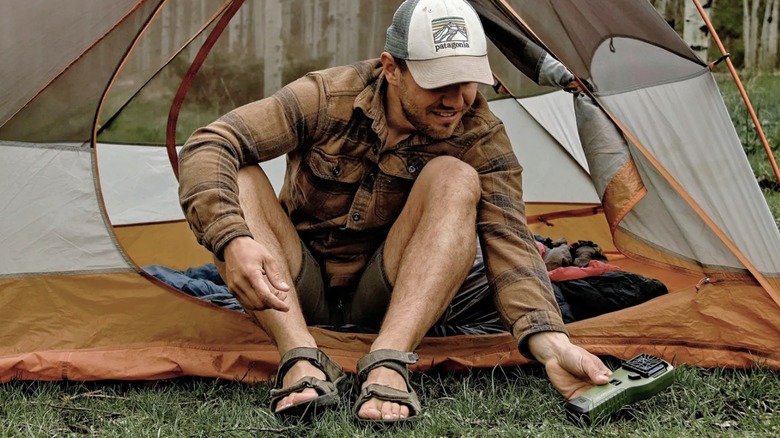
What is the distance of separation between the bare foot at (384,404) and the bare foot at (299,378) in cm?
11

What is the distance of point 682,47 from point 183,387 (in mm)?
1545

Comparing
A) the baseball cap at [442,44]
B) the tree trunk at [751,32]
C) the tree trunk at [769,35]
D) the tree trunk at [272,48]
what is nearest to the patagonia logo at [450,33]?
the baseball cap at [442,44]

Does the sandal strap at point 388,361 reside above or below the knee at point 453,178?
below

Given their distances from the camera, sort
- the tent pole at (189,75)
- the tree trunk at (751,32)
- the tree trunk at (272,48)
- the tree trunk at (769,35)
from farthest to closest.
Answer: the tree trunk at (751,32)
the tree trunk at (769,35)
the tree trunk at (272,48)
the tent pole at (189,75)

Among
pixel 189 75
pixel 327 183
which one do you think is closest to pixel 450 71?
pixel 327 183

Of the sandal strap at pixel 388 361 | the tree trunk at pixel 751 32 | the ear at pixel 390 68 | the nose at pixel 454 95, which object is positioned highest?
the ear at pixel 390 68

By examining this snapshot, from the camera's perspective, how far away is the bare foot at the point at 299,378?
2.07 m

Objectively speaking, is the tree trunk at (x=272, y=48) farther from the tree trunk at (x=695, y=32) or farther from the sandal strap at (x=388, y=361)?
the tree trunk at (x=695, y=32)

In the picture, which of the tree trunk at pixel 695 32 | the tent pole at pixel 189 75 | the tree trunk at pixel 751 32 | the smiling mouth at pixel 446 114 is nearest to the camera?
the smiling mouth at pixel 446 114

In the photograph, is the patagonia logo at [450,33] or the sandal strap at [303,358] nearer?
the sandal strap at [303,358]

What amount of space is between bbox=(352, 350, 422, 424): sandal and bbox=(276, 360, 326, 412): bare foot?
0.29 feet

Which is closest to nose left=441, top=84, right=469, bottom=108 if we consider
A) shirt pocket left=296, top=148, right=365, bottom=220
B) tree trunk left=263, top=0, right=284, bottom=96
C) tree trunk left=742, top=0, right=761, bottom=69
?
shirt pocket left=296, top=148, right=365, bottom=220

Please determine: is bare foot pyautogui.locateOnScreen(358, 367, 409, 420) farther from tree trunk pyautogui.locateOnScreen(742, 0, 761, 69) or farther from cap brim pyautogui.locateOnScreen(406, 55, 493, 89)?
tree trunk pyautogui.locateOnScreen(742, 0, 761, 69)

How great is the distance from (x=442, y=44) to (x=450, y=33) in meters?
0.04
